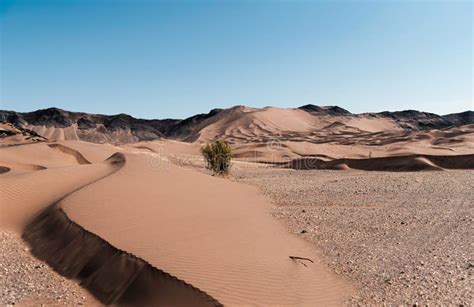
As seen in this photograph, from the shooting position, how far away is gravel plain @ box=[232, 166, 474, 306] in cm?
874

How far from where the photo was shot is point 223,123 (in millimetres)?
142250

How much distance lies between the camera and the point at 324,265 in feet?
34.2

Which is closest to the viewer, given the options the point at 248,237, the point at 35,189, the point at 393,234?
the point at 248,237

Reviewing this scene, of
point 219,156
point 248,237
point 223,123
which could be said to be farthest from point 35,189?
point 223,123

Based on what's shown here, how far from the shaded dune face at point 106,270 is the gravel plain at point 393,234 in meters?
3.38

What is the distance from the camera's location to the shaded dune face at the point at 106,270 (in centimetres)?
804

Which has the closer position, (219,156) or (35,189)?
(35,189)

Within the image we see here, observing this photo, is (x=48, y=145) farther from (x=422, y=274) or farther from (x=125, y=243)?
(x=422, y=274)

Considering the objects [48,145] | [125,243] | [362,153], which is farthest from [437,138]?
[125,243]

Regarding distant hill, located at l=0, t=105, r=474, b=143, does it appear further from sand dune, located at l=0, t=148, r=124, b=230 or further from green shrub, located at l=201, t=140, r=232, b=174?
sand dune, located at l=0, t=148, r=124, b=230

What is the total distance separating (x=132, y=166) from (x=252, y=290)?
17.0 m

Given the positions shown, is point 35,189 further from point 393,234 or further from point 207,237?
point 393,234

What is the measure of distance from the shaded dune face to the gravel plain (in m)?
3.38

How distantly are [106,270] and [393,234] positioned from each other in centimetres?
847
